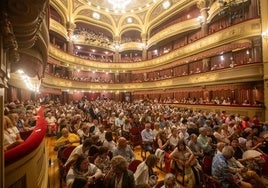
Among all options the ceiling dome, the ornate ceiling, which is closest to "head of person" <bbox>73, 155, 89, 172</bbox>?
the ornate ceiling

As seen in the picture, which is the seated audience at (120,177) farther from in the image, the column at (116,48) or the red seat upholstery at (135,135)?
the column at (116,48)

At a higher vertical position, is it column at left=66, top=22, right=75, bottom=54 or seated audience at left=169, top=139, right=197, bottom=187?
column at left=66, top=22, right=75, bottom=54

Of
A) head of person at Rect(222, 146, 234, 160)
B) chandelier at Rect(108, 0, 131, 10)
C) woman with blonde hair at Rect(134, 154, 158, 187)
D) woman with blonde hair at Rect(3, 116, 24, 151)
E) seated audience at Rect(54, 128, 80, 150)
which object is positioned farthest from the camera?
chandelier at Rect(108, 0, 131, 10)

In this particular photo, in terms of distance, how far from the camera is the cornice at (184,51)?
1069 cm

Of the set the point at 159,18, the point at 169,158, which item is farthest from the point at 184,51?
the point at 169,158

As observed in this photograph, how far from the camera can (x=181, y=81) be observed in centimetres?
1648

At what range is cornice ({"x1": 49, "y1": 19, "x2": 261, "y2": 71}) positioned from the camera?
35.1 ft

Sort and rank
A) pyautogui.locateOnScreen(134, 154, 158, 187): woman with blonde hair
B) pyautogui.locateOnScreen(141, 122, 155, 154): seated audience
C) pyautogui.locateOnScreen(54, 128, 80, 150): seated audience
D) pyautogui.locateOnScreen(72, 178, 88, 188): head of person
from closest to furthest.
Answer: pyautogui.locateOnScreen(72, 178, 88, 188): head of person
pyautogui.locateOnScreen(134, 154, 158, 187): woman with blonde hair
pyautogui.locateOnScreen(54, 128, 80, 150): seated audience
pyautogui.locateOnScreen(141, 122, 155, 154): seated audience

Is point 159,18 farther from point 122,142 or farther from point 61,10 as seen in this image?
point 122,142

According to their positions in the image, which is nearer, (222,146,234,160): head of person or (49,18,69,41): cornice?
(222,146,234,160): head of person

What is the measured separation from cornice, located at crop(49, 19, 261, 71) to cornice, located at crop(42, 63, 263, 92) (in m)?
1.83

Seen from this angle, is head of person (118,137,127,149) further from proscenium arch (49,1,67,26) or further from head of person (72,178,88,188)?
proscenium arch (49,1,67,26)

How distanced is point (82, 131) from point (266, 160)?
178 inches

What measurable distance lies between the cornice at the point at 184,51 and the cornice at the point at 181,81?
183 centimetres
